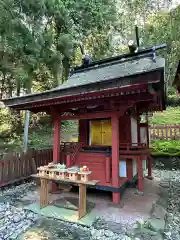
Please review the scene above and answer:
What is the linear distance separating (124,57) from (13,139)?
7699mm

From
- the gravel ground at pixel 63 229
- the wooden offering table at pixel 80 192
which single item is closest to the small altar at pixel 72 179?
the wooden offering table at pixel 80 192

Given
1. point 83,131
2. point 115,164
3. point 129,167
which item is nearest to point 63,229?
point 115,164

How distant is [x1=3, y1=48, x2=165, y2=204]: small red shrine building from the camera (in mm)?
3326

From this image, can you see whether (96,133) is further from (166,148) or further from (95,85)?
(166,148)

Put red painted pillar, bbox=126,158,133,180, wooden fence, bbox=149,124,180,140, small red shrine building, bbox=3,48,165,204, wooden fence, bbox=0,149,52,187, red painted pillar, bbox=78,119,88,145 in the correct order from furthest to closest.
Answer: wooden fence, bbox=149,124,180,140
red painted pillar, bbox=78,119,88,145
wooden fence, bbox=0,149,52,187
red painted pillar, bbox=126,158,133,180
small red shrine building, bbox=3,48,165,204

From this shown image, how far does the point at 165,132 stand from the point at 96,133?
5804 mm

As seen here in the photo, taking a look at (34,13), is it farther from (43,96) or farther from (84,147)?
(84,147)

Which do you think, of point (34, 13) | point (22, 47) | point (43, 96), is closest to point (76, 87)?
point (43, 96)

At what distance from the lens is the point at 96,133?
5.62m

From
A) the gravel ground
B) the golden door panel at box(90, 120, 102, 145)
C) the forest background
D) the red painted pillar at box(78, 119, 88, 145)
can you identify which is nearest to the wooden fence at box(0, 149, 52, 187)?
the gravel ground

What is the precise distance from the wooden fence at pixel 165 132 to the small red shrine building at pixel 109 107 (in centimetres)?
379

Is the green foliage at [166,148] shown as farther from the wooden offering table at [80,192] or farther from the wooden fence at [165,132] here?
the wooden offering table at [80,192]

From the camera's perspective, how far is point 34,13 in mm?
7785

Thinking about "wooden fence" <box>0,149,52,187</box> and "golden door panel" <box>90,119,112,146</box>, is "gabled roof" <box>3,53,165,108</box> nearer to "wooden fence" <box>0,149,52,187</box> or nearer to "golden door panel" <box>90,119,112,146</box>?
"golden door panel" <box>90,119,112,146</box>
